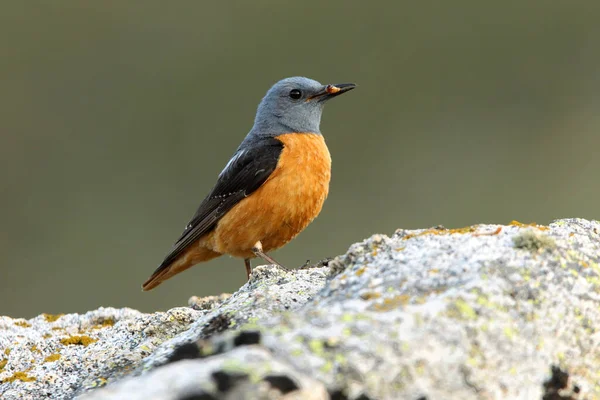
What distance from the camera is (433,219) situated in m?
17.5

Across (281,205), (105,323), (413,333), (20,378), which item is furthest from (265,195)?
(413,333)

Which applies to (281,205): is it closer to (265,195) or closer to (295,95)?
(265,195)

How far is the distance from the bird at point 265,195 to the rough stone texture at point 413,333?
11.3ft

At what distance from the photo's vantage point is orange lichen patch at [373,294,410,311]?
10.6 feet

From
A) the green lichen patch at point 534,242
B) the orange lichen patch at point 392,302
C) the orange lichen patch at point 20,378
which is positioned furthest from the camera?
the orange lichen patch at point 20,378

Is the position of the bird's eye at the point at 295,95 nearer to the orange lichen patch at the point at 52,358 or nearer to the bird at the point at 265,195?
the bird at the point at 265,195

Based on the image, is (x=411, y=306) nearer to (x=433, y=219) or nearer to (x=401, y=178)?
(x=433, y=219)

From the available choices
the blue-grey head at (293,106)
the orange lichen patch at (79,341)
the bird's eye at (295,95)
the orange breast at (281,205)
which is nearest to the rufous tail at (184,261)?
the orange breast at (281,205)

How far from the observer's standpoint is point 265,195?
781 cm

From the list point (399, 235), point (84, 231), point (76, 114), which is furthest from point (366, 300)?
point (76, 114)

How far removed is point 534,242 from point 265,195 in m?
4.40

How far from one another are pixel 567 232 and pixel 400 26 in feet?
87.2

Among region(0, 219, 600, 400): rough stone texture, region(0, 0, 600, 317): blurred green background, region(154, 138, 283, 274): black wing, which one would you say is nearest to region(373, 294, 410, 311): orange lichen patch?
region(0, 219, 600, 400): rough stone texture

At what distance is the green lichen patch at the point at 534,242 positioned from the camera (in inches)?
142
